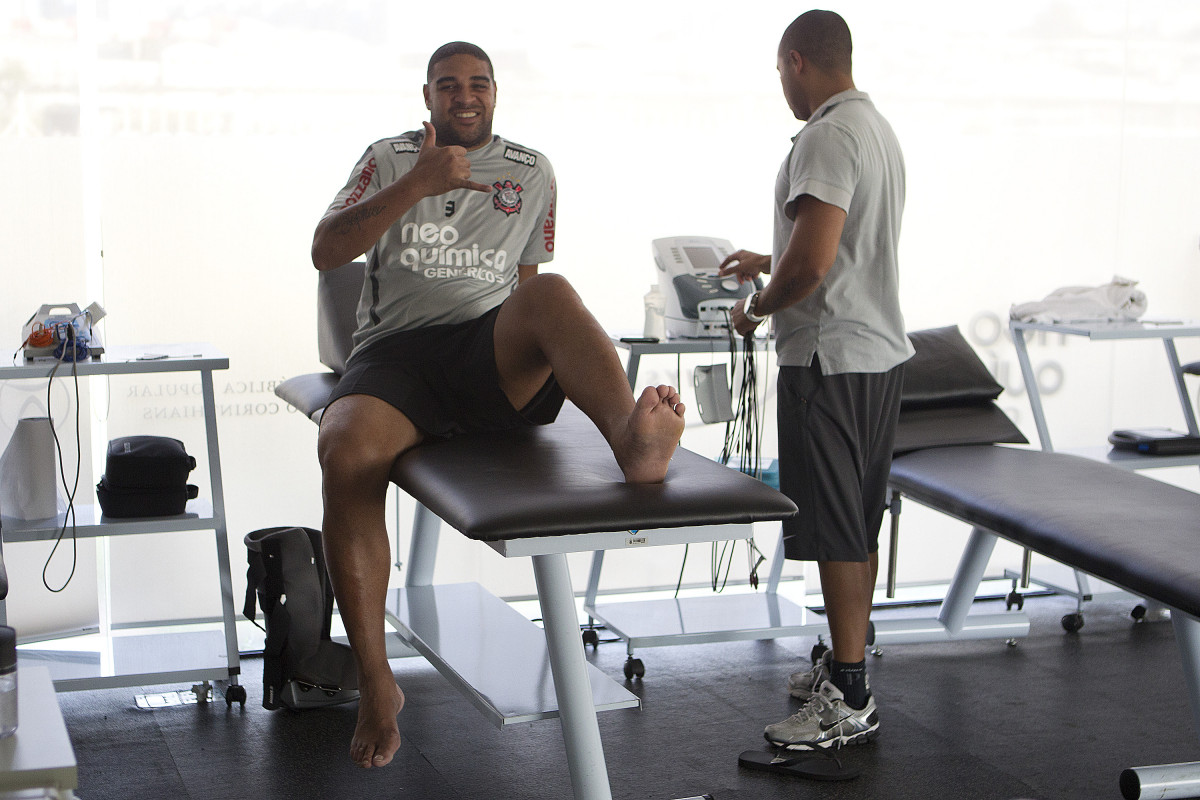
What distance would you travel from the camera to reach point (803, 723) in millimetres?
2305

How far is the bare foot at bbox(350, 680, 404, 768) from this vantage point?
75.5 inches

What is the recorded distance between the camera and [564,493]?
160 centimetres

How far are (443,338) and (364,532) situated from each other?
41 cm

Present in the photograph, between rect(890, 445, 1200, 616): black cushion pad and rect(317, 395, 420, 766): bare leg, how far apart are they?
110cm

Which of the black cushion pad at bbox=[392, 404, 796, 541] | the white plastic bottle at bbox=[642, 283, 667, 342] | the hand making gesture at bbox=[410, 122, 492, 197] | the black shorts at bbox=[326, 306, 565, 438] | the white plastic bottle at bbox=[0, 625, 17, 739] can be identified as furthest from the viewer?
the white plastic bottle at bbox=[642, 283, 667, 342]

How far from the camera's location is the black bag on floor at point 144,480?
8.23 ft

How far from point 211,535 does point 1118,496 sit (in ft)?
6.77

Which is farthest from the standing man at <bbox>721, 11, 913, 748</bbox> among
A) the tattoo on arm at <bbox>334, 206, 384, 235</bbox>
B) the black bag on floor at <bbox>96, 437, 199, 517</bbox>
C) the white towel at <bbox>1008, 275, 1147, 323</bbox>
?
the black bag on floor at <bbox>96, 437, 199, 517</bbox>

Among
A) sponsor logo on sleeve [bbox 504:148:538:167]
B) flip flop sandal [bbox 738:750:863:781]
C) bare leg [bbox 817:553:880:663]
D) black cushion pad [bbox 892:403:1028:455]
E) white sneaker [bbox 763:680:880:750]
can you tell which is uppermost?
sponsor logo on sleeve [bbox 504:148:538:167]

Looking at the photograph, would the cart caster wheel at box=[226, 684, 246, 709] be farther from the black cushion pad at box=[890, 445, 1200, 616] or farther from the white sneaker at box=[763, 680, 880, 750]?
the black cushion pad at box=[890, 445, 1200, 616]

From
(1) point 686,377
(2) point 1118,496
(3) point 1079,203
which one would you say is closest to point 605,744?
(2) point 1118,496

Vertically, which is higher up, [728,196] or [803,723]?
[728,196]

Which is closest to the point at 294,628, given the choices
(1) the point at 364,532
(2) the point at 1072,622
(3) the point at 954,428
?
(1) the point at 364,532

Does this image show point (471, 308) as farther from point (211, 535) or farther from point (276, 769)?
point (211, 535)
